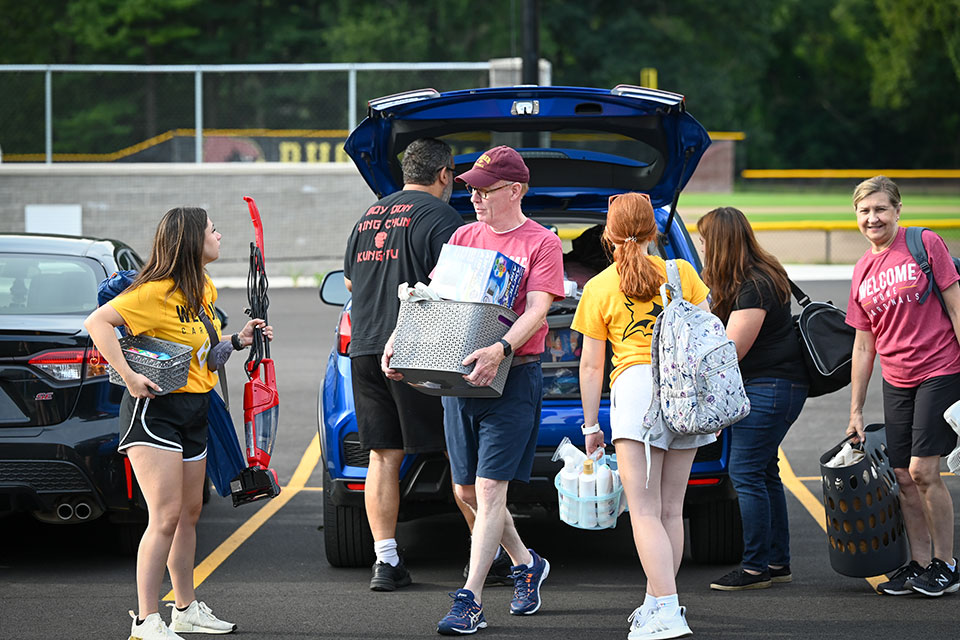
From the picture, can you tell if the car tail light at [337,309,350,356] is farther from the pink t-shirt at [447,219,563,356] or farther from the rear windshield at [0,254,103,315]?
the rear windshield at [0,254,103,315]

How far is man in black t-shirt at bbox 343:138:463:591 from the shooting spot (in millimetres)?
5168

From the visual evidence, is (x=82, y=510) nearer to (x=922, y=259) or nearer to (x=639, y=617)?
(x=639, y=617)

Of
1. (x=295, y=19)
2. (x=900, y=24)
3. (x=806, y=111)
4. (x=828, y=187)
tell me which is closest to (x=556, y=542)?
(x=295, y=19)

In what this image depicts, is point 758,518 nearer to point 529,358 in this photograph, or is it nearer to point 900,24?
point 529,358

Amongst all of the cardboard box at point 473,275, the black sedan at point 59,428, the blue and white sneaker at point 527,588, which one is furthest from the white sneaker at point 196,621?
the cardboard box at point 473,275

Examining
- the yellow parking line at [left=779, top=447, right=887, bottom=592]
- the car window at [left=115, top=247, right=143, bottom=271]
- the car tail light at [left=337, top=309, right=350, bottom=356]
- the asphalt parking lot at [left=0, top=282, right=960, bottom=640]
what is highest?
the car window at [left=115, top=247, right=143, bottom=271]

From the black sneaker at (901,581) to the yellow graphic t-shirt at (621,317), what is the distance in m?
1.65

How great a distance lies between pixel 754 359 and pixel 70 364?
118 inches

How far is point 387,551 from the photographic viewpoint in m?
5.44

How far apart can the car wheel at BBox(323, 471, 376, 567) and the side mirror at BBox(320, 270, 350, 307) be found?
1008 mm

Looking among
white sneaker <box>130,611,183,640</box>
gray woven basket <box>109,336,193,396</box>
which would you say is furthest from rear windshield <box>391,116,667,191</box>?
white sneaker <box>130,611,183,640</box>

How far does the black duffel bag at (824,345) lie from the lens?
216 inches

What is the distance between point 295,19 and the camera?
163 ft

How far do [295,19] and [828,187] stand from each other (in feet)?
81.1
